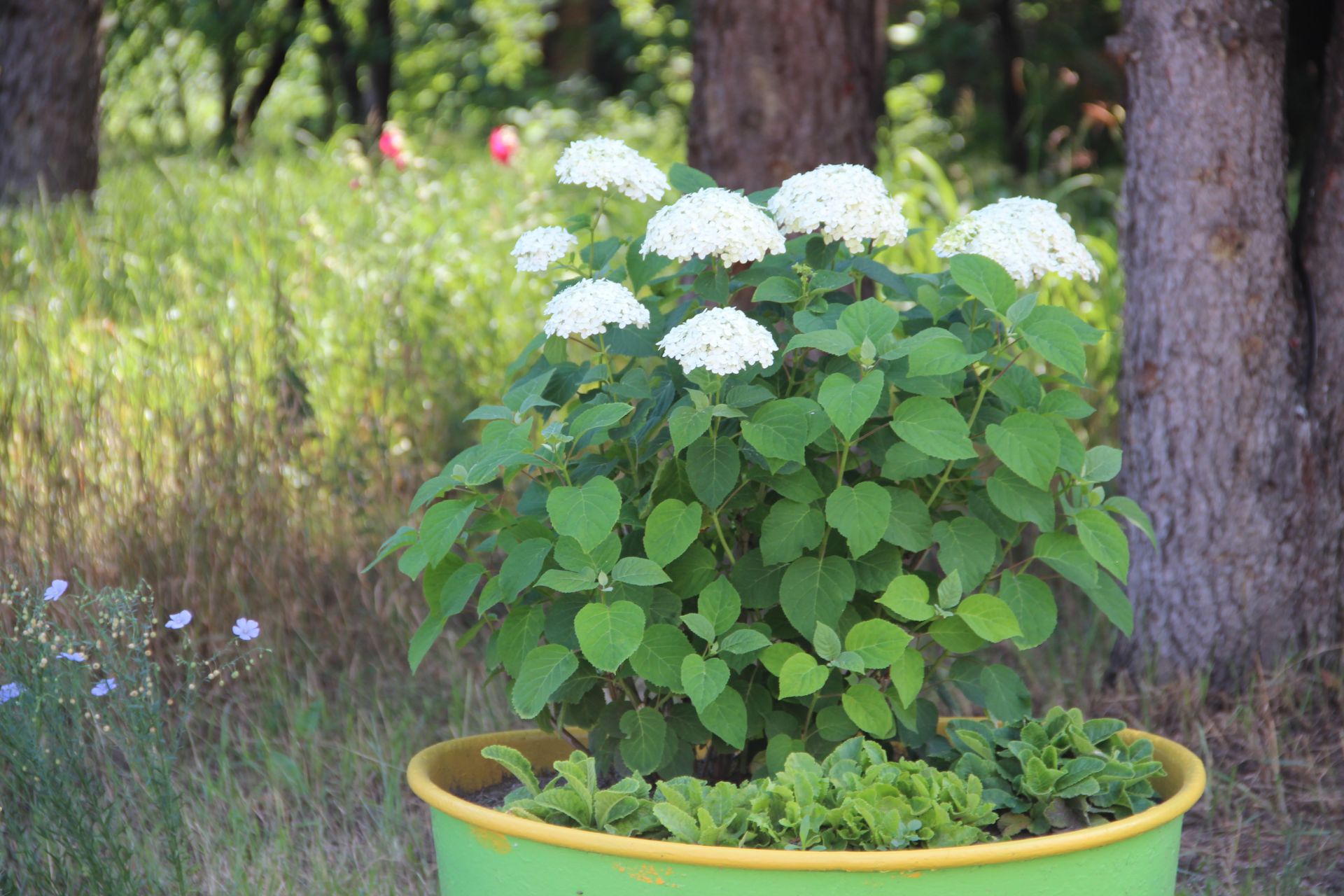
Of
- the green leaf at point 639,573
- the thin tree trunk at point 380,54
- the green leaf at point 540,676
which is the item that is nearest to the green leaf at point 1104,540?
the green leaf at point 639,573

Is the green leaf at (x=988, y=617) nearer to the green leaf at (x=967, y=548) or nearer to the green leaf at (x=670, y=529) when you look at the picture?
the green leaf at (x=967, y=548)

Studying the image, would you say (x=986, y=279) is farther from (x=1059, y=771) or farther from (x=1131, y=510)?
(x=1059, y=771)

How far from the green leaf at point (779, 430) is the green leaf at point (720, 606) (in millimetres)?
196

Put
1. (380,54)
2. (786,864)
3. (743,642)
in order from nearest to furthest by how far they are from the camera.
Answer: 1. (786,864)
2. (743,642)
3. (380,54)

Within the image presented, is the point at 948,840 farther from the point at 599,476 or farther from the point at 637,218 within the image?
the point at 637,218

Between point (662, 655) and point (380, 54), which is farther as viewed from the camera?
point (380, 54)

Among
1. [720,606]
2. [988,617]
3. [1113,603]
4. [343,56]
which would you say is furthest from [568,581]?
[343,56]

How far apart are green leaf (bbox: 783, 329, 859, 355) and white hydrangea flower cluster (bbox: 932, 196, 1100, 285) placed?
0.23 meters

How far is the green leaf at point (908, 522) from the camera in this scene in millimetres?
1506

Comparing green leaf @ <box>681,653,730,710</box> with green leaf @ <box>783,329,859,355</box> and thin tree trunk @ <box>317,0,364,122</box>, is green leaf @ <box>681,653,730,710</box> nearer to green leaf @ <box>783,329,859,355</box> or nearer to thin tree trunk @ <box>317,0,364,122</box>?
green leaf @ <box>783,329,859,355</box>

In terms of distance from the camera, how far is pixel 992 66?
772cm

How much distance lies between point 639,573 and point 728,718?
222 mm

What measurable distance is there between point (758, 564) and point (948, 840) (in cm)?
43

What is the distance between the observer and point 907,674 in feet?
4.88
